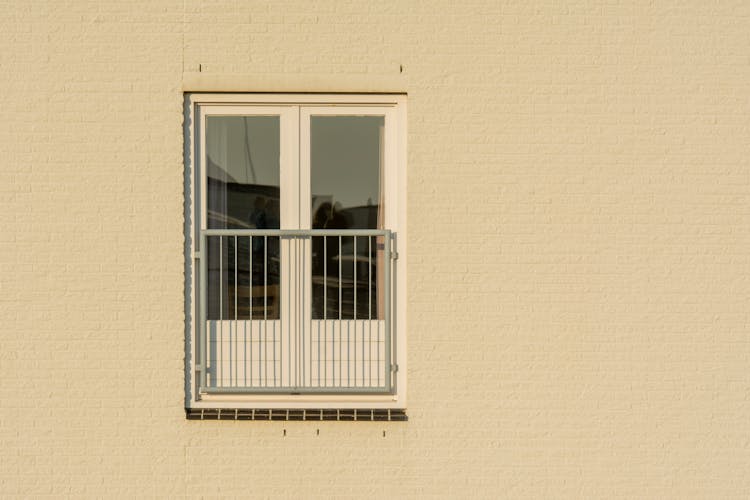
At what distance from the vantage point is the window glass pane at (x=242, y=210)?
5164 mm

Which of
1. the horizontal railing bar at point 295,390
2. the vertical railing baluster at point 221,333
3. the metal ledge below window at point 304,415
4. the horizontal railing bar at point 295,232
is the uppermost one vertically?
the horizontal railing bar at point 295,232

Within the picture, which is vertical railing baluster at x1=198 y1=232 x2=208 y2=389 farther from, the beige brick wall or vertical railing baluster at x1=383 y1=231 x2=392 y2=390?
vertical railing baluster at x1=383 y1=231 x2=392 y2=390

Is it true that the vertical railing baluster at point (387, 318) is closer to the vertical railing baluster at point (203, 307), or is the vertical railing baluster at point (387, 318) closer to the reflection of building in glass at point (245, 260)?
the reflection of building in glass at point (245, 260)

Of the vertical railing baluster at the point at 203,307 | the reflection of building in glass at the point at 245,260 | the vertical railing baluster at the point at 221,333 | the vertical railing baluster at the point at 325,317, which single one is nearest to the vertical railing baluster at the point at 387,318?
the vertical railing baluster at the point at 325,317

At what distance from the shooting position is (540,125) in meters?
5.09

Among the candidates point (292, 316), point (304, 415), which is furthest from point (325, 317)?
point (304, 415)

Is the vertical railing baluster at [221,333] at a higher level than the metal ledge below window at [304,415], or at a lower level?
higher

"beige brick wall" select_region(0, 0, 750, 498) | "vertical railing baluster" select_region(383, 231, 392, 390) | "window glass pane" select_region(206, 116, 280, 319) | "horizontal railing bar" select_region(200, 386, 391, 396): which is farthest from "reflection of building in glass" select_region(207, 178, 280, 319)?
"vertical railing baluster" select_region(383, 231, 392, 390)

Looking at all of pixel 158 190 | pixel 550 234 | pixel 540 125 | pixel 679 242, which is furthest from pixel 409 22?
pixel 679 242

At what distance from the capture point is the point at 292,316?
5152 mm

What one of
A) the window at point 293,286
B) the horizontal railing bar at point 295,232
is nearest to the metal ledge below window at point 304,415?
the window at point 293,286

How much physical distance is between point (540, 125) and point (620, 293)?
1.26 metres

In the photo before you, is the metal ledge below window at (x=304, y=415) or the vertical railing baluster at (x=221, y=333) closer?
the metal ledge below window at (x=304, y=415)

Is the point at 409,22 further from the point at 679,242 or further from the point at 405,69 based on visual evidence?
the point at 679,242
